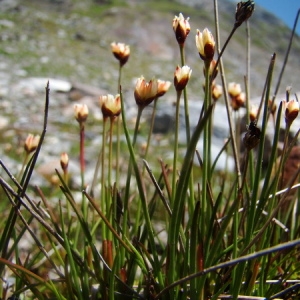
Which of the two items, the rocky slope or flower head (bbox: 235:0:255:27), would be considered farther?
the rocky slope

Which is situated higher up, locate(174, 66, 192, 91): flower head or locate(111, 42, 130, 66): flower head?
locate(111, 42, 130, 66): flower head

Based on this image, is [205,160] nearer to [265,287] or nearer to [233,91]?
[265,287]

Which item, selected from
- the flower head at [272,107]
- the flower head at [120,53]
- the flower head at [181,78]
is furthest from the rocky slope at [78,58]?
the flower head at [120,53]

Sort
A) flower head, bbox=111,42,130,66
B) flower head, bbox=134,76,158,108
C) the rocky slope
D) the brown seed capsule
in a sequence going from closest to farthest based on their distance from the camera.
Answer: the brown seed capsule < flower head, bbox=134,76,158,108 < flower head, bbox=111,42,130,66 < the rocky slope

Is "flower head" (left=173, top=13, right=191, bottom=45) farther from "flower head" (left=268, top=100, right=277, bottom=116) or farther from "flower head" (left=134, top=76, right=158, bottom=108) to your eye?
"flower head" (left=268, top=100, right=277, bottom=116)

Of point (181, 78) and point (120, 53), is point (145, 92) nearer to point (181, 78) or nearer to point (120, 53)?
point (181, 78)

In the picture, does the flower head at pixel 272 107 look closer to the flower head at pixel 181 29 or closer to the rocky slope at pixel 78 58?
the rocky slope at pixel 78 58

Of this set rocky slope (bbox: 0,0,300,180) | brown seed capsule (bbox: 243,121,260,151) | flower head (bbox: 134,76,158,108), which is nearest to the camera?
brown seed capsule (bbox: 243,121,260,151)

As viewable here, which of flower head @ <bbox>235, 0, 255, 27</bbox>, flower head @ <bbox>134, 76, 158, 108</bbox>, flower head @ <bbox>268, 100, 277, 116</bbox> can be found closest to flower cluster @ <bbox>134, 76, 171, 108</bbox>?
flower head @ <bbox>134, 76, 158, 108</bbox>

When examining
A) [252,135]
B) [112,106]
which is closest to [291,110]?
[252,135]

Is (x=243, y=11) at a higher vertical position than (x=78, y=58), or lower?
lower

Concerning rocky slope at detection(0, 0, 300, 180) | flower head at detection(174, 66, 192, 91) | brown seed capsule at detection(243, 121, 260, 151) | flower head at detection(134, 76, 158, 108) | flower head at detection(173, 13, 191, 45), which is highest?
rocky slope at detection(0, 0, 300, 180)
